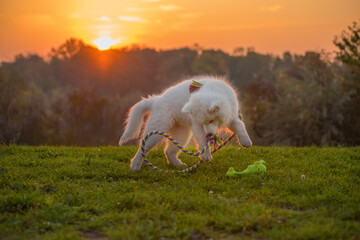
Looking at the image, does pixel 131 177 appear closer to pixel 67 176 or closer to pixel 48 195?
pixel 67 176

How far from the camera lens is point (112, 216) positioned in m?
4.12

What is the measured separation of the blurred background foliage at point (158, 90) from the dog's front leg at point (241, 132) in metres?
2.40

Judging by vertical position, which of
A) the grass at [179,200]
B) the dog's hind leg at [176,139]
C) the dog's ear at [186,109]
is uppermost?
the dog's ear at [186,109]

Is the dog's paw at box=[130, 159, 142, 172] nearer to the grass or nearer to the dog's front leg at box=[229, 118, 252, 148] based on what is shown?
the grass

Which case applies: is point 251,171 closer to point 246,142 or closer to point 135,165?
point 246,142

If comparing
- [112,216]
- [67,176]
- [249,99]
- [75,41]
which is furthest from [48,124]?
[112,216]

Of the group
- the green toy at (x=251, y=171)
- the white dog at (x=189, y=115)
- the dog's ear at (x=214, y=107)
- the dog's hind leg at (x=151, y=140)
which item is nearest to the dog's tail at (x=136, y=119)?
the white dog at (x=189, y=115)

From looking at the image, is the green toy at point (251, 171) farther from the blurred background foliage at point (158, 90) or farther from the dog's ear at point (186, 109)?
the blurred background foliage at point (158, 90)

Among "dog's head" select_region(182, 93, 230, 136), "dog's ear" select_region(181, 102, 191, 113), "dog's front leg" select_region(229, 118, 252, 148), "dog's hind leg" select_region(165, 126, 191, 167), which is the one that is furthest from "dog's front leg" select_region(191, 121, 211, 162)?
"dog's hind leg" select_region(165, 126, 191, 167)

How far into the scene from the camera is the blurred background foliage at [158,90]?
81.4 ft

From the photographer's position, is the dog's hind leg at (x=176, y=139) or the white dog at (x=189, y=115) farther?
the dog's hind leg at (x=176, y=139)

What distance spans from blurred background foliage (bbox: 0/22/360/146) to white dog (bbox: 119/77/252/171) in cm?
181

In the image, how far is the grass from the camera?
3754 millimetres

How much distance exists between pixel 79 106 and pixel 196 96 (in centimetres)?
3223
